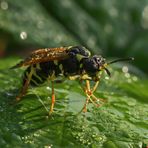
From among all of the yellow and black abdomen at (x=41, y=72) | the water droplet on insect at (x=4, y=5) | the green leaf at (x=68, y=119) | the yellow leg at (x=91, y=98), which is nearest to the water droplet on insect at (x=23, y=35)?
the water droplet on insect at (x=4, y=5)

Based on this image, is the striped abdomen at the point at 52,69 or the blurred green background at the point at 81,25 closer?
the striped abdomen at the point at 52,69

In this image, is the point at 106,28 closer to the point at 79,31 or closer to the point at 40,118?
the point at 79,31

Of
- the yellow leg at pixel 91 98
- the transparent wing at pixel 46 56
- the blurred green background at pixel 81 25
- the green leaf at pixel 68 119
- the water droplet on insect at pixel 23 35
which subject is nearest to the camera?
the green leaf at pixel 68 119

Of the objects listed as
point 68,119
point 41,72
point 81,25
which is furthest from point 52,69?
point 81,25

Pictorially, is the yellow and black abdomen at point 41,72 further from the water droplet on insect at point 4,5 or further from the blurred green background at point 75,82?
the water droplet on insect at point 4,5

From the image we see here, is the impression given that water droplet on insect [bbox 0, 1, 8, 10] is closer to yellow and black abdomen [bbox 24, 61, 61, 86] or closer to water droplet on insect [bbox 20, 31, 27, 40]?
water droplet on insect [bbox 20, 31, 27, 40]

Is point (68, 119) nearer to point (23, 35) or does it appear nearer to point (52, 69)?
point (52, 69)

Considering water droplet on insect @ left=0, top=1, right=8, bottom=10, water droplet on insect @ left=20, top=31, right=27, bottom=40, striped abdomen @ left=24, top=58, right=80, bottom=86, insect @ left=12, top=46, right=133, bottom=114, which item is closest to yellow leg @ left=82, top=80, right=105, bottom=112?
insect @ left=12, top=46, right=133, bottom=114

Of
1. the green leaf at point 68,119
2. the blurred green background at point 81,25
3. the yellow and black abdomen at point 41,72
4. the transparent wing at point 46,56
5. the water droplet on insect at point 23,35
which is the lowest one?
the green leaf at point 68,119
